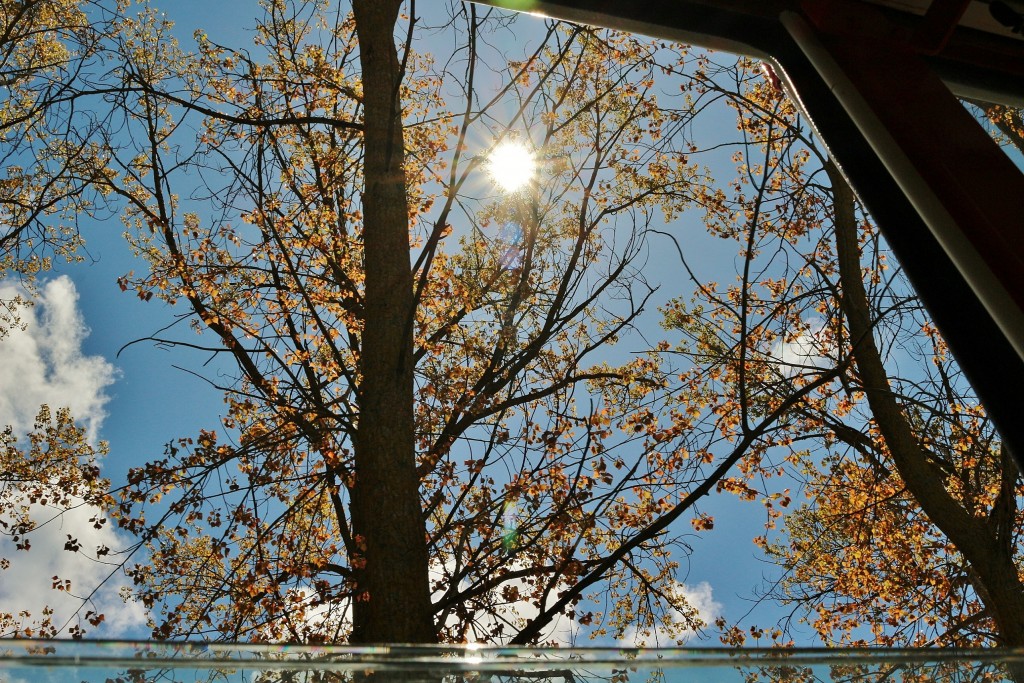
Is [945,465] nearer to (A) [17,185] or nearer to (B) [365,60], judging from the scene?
(B) [365,60]

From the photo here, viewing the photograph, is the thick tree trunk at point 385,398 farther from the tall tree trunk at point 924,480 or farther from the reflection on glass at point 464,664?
the tall tree trunk at point 924,480

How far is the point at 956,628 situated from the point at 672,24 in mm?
5122

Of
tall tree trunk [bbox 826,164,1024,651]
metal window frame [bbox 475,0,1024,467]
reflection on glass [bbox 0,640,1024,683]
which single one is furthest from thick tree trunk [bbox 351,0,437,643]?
tall tree trunk [bbox 826,164,1024,651]

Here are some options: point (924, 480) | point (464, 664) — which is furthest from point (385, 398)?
point (924, 480)

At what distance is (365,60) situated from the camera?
13.9 ft

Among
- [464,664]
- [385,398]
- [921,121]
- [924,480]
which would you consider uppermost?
[385,398]

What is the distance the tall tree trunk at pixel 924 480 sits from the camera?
4.39 meters

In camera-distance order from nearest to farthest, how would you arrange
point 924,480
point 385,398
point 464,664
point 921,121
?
point 464,664 < point 921,121 < point 385,398 < point 924,480

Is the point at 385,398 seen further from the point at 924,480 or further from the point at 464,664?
the point at 924,480

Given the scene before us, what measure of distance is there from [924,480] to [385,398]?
3.84m

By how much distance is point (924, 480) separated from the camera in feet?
15.1

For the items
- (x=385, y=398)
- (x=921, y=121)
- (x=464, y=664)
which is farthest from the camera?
(x=385, y=398)

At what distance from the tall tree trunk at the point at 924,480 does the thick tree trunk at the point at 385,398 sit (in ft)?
9.19

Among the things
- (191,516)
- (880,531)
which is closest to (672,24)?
(191,516)
